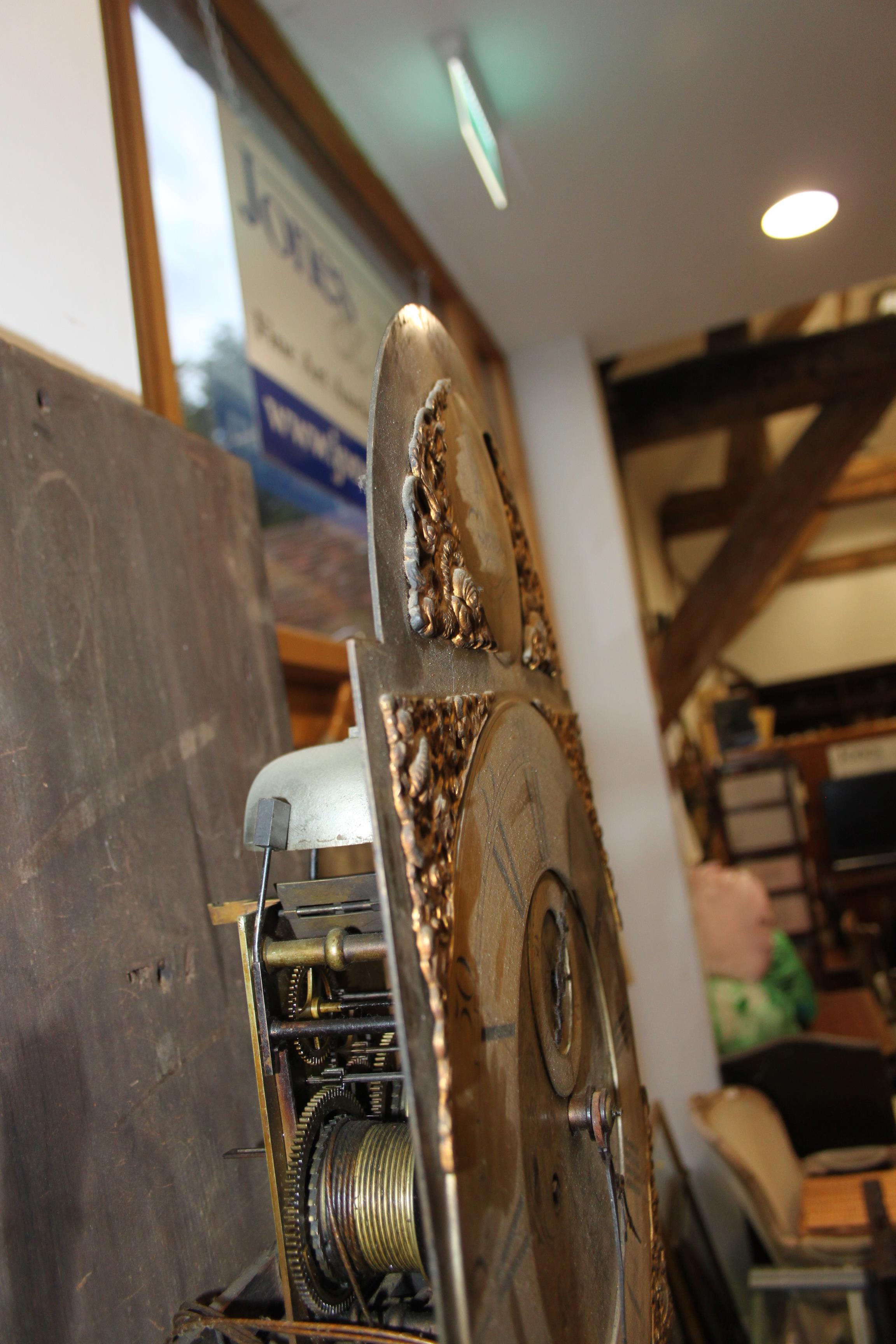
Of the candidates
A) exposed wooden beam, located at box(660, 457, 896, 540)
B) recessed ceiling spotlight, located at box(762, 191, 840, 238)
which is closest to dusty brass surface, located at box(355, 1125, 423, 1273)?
recessed ceiling spotlight, located at box(762, 191, 840, 238)

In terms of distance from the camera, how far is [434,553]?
2.43 feet

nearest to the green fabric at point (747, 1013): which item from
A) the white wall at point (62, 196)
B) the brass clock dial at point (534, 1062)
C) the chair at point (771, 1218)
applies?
the chair at point (771, 1218)

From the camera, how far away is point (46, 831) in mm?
776

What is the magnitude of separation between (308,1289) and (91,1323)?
0.17 metres

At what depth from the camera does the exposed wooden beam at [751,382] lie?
3.72 meters

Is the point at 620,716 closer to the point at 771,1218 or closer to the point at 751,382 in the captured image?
the point at 771,1218

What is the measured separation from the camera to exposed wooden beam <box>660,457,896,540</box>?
300 inches

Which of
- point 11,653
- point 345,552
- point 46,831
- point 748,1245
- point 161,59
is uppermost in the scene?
point 161,59

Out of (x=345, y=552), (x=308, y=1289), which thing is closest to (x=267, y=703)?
(x=308, y=1289)

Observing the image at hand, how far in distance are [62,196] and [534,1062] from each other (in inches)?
37.6

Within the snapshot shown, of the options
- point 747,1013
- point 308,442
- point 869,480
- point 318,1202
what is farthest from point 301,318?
point 869,480

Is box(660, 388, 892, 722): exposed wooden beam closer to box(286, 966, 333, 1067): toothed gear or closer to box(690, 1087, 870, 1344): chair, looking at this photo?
box(690, 1087, 870, 1344): chair

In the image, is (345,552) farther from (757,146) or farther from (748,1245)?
(748,1245)

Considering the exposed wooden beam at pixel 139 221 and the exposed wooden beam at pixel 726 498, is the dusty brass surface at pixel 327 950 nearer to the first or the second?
the exposed wooden beam at pixel 139 221
